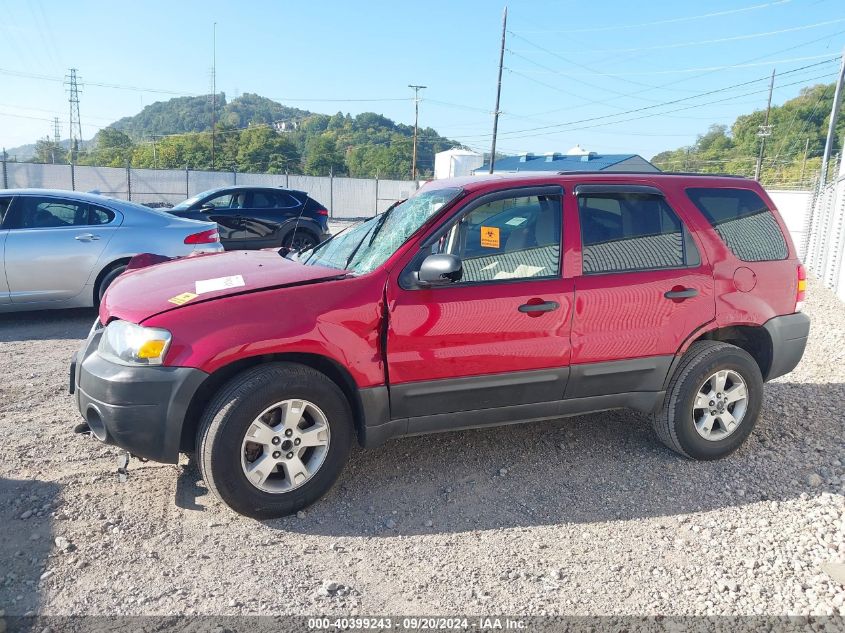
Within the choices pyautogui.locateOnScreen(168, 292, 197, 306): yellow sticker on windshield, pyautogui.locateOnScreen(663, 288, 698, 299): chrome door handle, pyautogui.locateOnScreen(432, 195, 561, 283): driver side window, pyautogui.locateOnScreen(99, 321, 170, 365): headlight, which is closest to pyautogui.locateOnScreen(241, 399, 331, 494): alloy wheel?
pyautogui.locateOnScreen(99, 321, 170, 365): headlight

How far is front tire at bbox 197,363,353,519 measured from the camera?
127 inches

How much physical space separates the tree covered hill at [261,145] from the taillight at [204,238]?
38303mm

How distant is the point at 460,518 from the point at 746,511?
1648mm

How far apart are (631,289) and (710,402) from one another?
1.00m

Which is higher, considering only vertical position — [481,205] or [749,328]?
[481,205]

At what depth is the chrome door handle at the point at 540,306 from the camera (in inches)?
147

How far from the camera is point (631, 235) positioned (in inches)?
161

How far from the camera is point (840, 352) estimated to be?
7.10 meters

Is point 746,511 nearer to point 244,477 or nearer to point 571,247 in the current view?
point 571,247

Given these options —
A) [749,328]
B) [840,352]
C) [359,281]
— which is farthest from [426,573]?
[840,352]

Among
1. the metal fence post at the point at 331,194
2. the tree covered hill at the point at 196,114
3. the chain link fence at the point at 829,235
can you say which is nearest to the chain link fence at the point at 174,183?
the metal fence post at the point at 331,194

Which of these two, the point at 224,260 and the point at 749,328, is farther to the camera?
the point at 749,328

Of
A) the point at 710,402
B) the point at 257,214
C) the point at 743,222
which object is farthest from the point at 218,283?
the point at 257,214

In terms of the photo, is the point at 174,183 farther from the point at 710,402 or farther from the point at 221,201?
the point at 710,402
